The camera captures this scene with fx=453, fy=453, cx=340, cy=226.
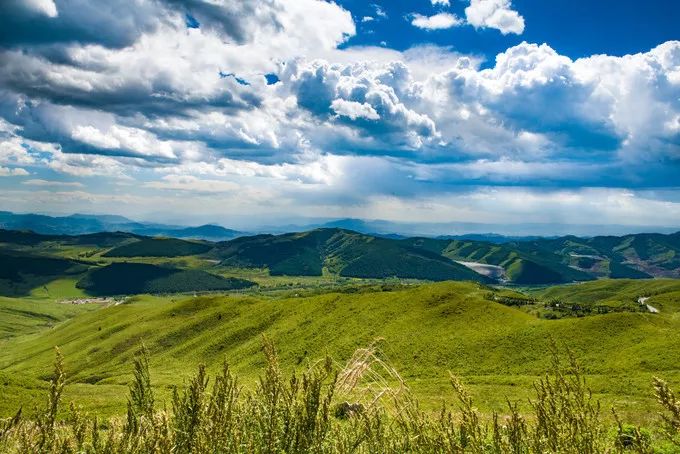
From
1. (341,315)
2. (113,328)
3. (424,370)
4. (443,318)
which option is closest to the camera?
(424,370)

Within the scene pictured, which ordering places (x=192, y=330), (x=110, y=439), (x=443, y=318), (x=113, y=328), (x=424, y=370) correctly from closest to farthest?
(x=110, y=439)
(x=424, y=370)
(x=443, y=318)
(x=192, y=330)
(x=113, y=328)

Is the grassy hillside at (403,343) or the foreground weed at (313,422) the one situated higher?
the foreground weed at (313,422)

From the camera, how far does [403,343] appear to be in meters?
92.4

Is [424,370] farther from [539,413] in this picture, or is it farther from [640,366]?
[539,413]

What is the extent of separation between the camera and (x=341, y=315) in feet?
367

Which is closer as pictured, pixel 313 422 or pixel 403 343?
pixel 313 422

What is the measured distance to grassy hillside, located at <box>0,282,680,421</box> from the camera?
212 feet

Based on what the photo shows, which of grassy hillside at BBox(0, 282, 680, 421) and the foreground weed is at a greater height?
the foreground weed

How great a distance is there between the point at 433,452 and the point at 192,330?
132756mm

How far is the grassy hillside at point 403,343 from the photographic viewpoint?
64.6 metres

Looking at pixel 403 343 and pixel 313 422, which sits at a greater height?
pixel 313 422

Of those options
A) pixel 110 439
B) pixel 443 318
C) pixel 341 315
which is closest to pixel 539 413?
pixel 110 439

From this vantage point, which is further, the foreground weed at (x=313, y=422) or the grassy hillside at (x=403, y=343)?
the grassy hillside at (x=403, y=343)

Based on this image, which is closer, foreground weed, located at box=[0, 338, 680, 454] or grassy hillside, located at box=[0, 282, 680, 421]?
foreground weed, located at box=[0, 338, 680, 454]
